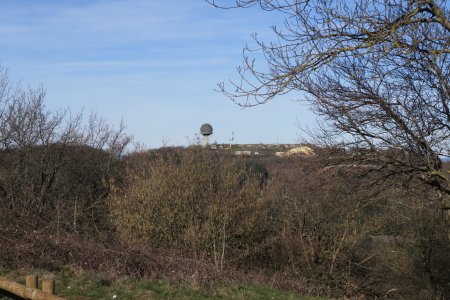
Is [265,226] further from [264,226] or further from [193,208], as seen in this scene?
[193,208]

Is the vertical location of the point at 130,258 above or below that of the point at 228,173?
below

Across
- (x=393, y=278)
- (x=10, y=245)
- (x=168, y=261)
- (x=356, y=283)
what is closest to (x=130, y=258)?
(x=168, y=261)

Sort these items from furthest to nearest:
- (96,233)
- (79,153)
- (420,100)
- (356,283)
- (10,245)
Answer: (79,153) < (356,283) < (96,233) < (10,245) < (420,100)

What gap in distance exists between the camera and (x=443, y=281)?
20.4 meters

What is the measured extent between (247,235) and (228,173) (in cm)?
225

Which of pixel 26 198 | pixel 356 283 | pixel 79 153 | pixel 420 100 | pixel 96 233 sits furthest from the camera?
pixel 79 153

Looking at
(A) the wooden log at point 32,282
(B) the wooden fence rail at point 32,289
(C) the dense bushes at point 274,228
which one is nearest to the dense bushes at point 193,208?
(C) the dense bushes at point 274,228

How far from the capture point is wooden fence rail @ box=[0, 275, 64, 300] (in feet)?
17.7

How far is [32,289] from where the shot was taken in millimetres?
5730

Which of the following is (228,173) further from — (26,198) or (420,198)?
(420,198)

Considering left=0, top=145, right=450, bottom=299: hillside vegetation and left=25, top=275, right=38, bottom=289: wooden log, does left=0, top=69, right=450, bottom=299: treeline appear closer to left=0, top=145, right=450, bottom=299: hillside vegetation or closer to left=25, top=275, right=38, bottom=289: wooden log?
left=0, top=145, right=450, bottom=299: hillside vegetation

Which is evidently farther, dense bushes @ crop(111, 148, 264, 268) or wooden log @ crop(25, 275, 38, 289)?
dense bushes @ crop(111, 148, 264, 268)

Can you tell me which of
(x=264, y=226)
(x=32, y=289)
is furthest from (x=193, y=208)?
(x=32, y=289)

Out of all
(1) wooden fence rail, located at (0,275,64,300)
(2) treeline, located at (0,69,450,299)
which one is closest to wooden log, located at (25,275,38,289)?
(1) wooden fence rail, located at (0,275,64,300)
